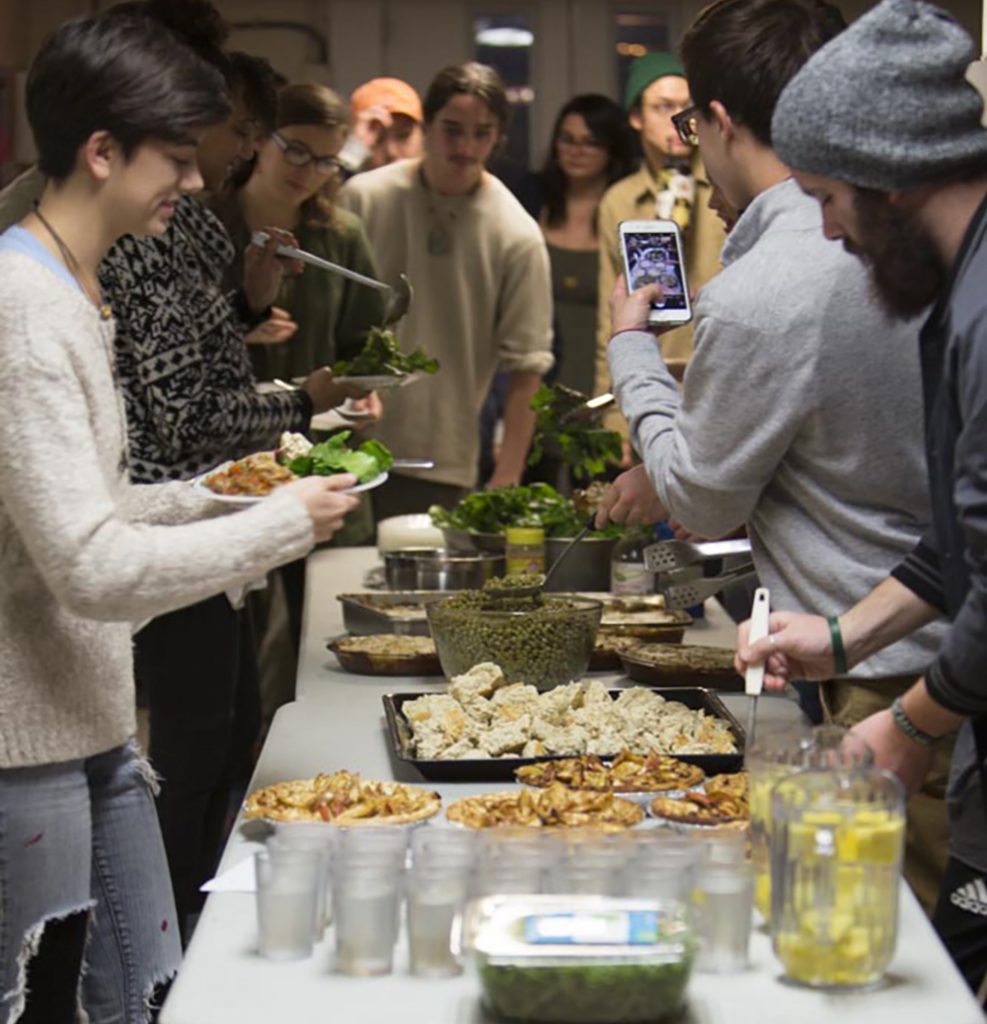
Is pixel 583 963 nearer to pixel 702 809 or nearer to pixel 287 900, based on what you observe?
pixel 287 900

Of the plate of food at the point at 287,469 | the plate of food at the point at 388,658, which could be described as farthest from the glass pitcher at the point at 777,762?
the plate of food at the point at 388,658

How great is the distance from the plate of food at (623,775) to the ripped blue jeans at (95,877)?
0.47 meters

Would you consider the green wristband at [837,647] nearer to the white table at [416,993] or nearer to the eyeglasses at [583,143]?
the white table at [416,993]

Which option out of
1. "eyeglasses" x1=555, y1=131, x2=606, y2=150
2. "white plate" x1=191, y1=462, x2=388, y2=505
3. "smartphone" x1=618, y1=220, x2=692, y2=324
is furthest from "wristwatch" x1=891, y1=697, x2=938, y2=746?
"eyeglasses" x1=555, y1=131, x2=606, y2=150

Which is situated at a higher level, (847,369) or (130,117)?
(130,117)

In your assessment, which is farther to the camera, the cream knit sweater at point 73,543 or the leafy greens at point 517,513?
the leafy greens at point 517,513

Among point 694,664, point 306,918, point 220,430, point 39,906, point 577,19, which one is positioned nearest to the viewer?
point 306,918

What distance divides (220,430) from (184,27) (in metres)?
0.71

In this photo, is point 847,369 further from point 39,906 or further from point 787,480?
point 39,906

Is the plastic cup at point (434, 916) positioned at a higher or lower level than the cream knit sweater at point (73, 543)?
lower

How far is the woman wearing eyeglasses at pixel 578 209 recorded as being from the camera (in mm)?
5969

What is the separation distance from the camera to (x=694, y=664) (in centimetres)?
271

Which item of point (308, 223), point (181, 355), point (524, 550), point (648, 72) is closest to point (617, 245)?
point (648, 72)

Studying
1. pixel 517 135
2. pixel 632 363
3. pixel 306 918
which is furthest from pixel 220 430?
pixel 517 135
